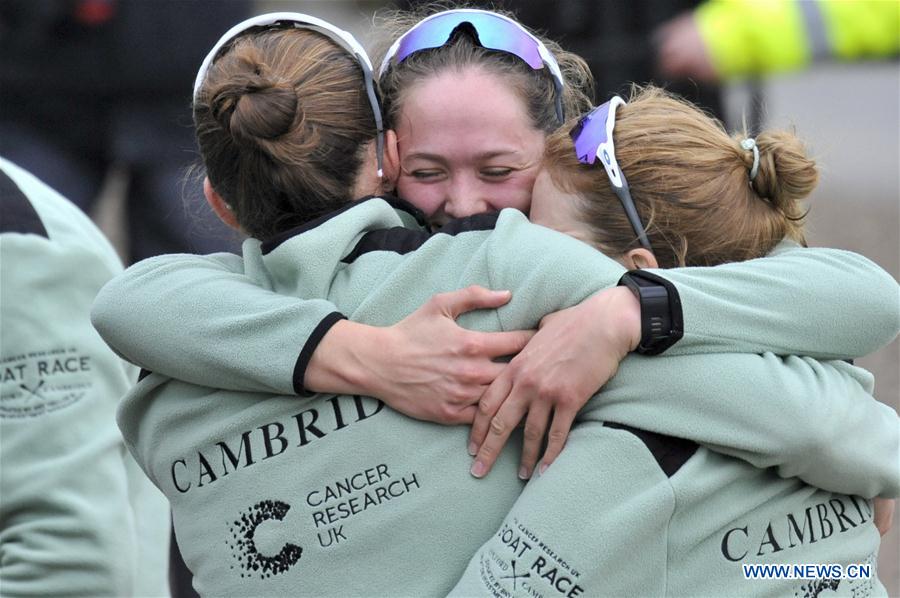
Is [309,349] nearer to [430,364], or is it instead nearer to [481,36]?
[430,364]

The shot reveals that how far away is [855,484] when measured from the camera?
2080mm

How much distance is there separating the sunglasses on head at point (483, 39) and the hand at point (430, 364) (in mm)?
658

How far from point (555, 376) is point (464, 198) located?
543mm

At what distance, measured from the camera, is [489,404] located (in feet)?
6.60

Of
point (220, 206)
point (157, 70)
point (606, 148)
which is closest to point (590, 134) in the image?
point (606, 148)

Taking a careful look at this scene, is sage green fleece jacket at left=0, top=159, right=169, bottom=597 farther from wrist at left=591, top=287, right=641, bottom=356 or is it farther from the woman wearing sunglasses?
wrist at left=591, top=287, right=641, bottom=356

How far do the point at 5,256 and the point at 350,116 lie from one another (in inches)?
35.3

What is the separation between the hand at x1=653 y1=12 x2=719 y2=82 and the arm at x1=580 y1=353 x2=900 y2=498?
267 cm

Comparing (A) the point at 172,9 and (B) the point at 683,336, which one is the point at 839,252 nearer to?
(B) the point at 683,336

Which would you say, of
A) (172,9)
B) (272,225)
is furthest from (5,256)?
(172,9)

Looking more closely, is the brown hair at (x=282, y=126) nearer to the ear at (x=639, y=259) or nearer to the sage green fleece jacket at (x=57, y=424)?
the ear at (x=639, y=259)

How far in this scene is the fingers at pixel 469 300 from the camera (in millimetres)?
1992

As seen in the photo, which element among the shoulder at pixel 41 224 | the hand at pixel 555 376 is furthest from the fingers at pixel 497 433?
the shoulder at pixel 41 224

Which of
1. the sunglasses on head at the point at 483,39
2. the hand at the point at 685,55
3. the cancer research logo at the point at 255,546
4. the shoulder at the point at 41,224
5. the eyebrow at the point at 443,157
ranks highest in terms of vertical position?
the sunglasses on head at the point at 483,39
